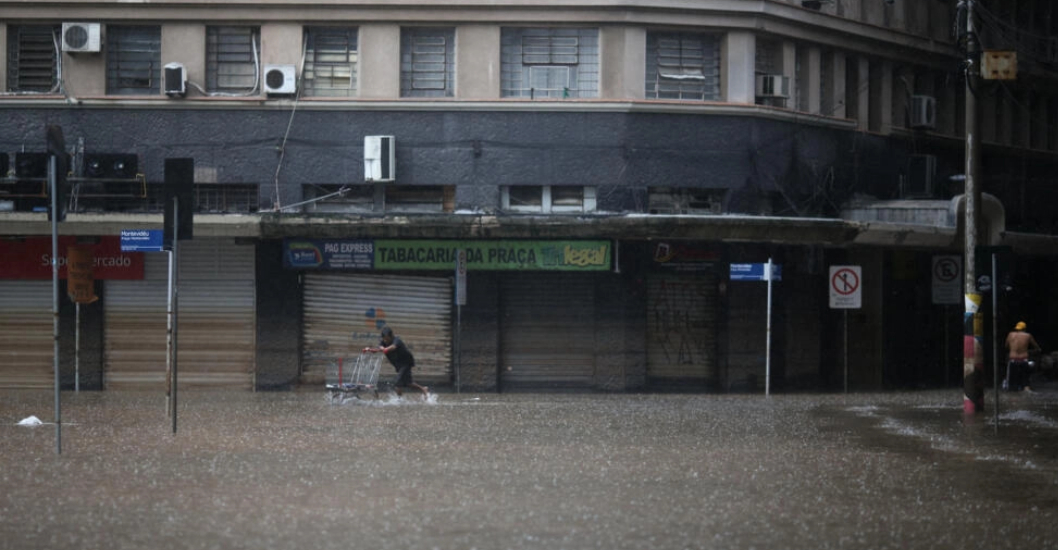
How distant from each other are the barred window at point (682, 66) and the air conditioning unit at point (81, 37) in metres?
10.6

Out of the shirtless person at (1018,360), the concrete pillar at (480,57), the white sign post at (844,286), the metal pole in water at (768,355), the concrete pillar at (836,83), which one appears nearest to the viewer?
the metal pole in water at (768,355)

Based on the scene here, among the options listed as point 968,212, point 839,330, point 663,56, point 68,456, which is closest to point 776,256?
point 839,330

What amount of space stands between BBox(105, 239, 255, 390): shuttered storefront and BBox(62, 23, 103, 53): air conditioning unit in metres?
4.19

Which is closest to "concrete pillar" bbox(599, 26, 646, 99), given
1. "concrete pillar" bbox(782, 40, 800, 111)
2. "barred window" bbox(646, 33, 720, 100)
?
"barred window" bbox(646, 33, 720, 100)

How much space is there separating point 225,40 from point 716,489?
65.2 feet

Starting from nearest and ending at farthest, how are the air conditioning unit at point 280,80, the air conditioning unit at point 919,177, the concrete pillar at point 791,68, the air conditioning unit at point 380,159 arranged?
the air conditioning unit at point 380,159, the air conditioning unit at point 280,80, the concrete pillar at point 791,68, the air conditioning unit at point 919,177

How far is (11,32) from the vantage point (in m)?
30.8

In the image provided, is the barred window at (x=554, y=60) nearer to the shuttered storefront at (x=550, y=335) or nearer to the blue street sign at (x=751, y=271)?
the shuttered storefront at (x=550, y=335)

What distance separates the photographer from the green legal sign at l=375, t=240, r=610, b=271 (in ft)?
99.6

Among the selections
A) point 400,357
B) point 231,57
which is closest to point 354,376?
point 400,357

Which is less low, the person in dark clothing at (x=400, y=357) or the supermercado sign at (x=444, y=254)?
the supermercado sign at (x=444, y=254)

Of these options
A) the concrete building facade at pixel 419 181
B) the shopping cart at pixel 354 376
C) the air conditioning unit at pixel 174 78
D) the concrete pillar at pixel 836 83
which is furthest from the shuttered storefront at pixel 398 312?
the concrete pillar at pixel 836 83

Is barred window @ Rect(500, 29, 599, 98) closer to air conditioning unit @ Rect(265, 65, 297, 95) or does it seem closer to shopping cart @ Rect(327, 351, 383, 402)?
air conditioning unit @ Rect(265, 65, 297, 95)

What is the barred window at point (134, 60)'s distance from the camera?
30.8m
